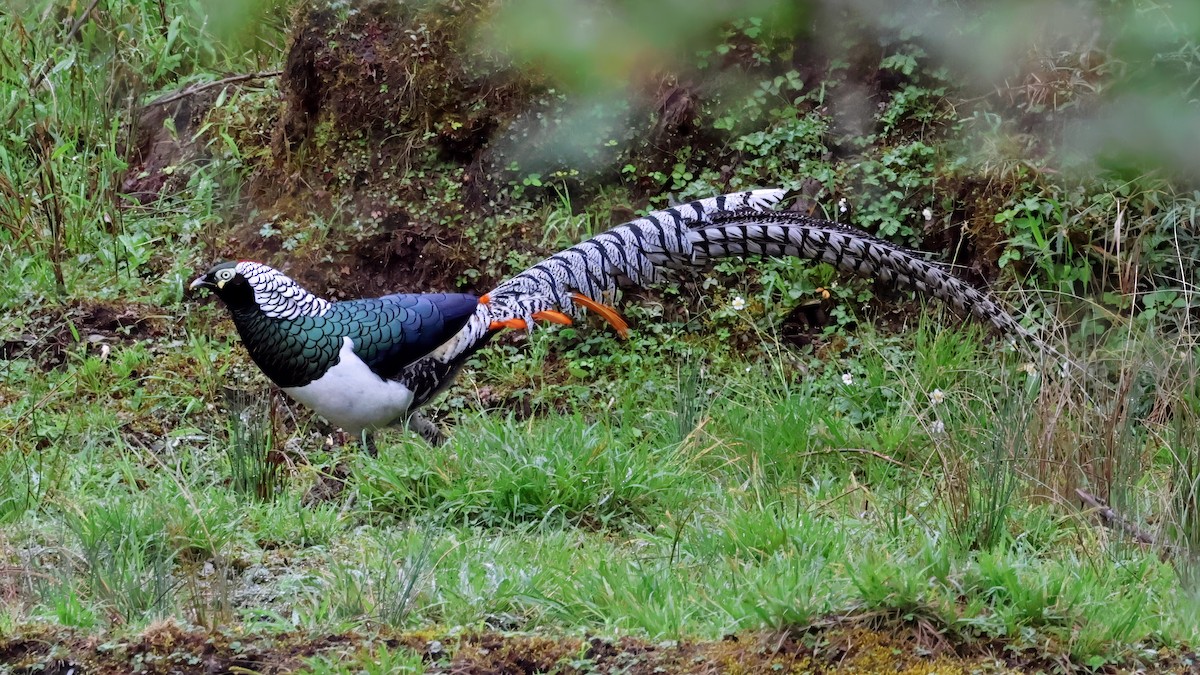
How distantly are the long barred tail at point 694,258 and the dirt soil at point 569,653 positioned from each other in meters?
2.16

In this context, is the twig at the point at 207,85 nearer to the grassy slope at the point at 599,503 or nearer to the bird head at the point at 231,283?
the grassy slope at the point at 599,503

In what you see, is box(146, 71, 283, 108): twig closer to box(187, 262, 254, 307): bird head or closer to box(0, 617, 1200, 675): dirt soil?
box(187, 262, 254, 307): bird head

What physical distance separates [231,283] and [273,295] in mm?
166

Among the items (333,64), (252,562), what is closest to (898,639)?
(252,562)

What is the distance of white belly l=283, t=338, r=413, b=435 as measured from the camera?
5059mm

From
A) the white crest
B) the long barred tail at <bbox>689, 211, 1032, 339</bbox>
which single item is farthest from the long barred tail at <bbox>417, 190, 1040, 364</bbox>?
the white crest

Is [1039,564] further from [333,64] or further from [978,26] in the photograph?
[333,64]

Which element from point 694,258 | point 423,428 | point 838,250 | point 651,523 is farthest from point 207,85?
point 651,523

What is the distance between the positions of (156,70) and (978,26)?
26.3ft

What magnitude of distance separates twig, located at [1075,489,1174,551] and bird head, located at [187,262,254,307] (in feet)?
10.3

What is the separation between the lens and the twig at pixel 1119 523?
3809 millimetres

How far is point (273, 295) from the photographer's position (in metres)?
5.09

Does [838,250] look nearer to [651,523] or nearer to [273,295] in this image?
[651,523]

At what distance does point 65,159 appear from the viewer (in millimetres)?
8656
